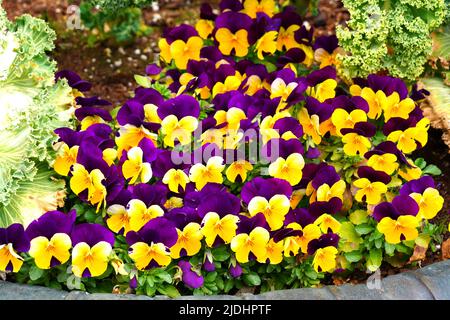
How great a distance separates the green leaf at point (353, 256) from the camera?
293 cm

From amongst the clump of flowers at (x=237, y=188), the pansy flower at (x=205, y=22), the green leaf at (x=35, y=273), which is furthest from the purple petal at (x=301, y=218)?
the pansy flower at (x=205, y=22)

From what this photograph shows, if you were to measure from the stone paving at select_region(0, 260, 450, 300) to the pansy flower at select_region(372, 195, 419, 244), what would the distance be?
15 centimetres

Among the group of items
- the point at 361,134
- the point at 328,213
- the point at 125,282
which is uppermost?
the point at 361,134

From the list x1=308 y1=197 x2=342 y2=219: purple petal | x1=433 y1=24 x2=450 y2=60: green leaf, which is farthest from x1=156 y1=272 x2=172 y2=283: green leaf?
x1=433 y1=24 x2=450 y2=60: green leaf

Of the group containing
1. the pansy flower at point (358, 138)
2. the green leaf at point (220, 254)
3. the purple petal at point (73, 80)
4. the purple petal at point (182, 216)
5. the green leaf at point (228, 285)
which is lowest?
the green leaf at point (228, 285)

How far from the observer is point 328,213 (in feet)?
9.80

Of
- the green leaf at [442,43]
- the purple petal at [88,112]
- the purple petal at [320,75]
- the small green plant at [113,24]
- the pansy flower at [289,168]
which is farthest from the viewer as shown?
the small green plant at [113,24]

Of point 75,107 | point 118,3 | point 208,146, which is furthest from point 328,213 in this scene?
point 118,3

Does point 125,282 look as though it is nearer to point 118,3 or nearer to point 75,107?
point 75,107

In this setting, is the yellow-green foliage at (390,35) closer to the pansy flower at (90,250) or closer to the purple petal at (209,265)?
the purple petal at (209,265)

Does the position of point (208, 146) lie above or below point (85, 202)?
above

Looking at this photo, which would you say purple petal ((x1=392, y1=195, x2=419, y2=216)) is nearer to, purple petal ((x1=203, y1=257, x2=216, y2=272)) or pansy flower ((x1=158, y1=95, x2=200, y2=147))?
purple petal ((x1=203, y1=257, x2=216, y2=272))

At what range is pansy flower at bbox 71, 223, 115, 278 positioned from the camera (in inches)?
107

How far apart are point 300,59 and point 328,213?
3.19ft
